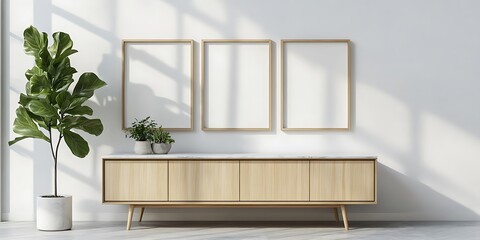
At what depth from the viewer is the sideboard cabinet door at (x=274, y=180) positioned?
19.6 ft

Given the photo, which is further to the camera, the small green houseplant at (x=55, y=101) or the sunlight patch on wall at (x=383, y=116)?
the sunlight patch on wall at (x=383, y=116)

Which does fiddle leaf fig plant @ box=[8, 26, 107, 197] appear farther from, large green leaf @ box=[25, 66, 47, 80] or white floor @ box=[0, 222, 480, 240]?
white floor @ box=[0, 222, 480, 240]

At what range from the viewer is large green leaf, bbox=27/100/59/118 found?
19.1 ft

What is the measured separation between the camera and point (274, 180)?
19.6ft

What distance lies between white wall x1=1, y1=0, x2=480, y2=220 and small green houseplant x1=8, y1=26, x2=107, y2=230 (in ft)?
1.54

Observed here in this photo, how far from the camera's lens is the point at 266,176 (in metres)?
6.00

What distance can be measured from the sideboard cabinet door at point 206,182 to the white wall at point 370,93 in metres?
0.61

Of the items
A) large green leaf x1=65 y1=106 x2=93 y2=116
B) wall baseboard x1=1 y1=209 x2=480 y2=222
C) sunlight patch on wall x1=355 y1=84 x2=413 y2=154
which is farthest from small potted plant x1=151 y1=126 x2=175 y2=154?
sunlight patch on wall x1=355 y1=84 x2=413 y2=154

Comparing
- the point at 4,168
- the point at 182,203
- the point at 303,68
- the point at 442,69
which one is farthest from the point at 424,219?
the point at 4,168

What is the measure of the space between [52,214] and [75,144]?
654 millimetres

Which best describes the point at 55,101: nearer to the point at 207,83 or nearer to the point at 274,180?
the point at 207,83

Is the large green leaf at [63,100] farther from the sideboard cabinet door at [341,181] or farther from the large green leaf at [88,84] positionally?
the sideboard cabinet door at [341,181]

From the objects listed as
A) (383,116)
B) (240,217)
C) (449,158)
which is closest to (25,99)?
(240,217)

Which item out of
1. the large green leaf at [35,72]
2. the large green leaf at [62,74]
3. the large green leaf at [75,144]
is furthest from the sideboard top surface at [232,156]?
the large green leaf at [35,72]
